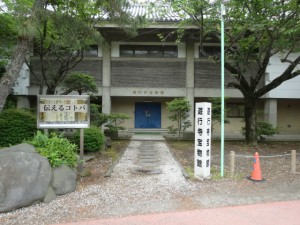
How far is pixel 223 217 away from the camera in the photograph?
4.83 meters

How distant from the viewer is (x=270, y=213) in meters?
5.01

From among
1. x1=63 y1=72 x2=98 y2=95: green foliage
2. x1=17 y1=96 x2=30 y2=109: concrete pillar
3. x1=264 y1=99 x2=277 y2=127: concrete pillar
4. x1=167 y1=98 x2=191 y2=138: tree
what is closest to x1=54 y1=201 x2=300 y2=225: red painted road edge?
x1=63 y1=72 x2=98 y2=95: green foliage

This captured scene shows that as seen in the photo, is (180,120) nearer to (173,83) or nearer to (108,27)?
(173,83)

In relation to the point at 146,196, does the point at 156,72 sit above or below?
above

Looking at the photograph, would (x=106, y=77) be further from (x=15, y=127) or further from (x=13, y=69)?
(x=13, y=69)

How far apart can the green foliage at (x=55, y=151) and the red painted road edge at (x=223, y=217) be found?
188 cm

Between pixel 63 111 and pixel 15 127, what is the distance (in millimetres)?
2086

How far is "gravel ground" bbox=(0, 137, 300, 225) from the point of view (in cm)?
498

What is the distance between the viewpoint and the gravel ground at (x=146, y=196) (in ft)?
16.4

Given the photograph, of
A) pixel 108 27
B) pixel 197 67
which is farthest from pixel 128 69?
pixel 197 67

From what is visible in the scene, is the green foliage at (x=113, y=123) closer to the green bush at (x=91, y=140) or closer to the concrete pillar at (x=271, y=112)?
the green bush at (x=91, y=140)

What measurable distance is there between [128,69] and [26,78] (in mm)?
6157

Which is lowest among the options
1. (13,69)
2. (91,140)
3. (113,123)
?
(91,140)

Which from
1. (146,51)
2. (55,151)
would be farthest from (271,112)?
(55,151)
